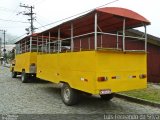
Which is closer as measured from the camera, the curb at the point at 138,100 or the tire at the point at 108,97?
the curb at the point at 138,100

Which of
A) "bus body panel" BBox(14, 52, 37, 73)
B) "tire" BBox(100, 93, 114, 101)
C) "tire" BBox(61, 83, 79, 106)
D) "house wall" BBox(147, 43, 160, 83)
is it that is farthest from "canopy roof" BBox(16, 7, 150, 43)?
"house wall" BBox(147, 43, 160, 83)

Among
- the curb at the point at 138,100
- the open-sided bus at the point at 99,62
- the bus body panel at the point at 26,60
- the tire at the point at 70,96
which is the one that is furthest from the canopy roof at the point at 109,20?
the bus body panel at the point at 26,60

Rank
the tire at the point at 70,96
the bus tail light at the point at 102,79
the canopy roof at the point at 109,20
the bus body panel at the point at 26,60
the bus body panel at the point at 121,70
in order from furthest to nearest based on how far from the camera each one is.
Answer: the bus body panel at the point at 26,60 < the tire at the point at 70,96 < the canopy roof at the point at 109,20 < the bus body panel at the point at 121,70 < the bus tail light at the point at 102,79

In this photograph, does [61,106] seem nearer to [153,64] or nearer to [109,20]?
[109,20]

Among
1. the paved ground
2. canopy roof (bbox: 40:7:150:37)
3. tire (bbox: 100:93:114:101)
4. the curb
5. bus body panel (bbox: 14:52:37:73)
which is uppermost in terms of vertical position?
canopy roof (bbox: 40:7:150:37)

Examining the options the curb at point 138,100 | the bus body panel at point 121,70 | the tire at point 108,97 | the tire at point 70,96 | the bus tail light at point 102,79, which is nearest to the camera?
the bus tail light at point 102,79

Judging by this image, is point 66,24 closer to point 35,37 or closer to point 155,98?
point 155,98

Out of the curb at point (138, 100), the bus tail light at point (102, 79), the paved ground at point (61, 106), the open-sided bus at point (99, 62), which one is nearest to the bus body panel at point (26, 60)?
the open-sided bus at point (99, 62)

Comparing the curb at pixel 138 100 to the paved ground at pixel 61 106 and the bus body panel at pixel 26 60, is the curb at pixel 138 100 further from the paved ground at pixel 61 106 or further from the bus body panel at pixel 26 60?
the bus body panel at pixel 26 60

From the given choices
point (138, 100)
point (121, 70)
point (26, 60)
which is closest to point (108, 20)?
point (121, 70)

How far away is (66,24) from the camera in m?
11.0

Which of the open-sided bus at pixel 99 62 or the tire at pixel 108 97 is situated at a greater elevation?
the open-sided bus at pixel 99 62

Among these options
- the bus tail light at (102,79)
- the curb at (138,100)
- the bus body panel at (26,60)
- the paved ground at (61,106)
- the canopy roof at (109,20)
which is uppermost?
the canopy roof at (109,20)

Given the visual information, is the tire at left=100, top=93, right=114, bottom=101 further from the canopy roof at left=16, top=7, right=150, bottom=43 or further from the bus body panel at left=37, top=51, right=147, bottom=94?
the canopy roof at left=16, top=7, right=150, bottom=43
